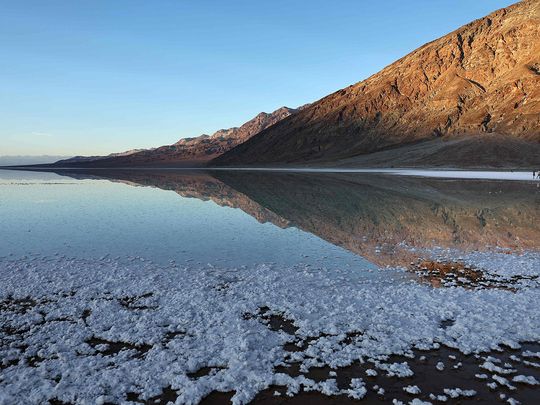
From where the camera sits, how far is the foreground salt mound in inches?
250

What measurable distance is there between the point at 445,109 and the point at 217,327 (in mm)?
133134

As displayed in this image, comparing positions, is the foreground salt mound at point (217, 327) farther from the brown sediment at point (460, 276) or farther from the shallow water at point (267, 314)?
the brown sediment at point (460, 276)

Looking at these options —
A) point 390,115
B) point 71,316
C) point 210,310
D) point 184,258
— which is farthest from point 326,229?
point 390,115

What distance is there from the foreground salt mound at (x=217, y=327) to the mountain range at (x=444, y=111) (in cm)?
9110

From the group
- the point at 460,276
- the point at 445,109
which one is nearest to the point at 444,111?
the point at 445,109

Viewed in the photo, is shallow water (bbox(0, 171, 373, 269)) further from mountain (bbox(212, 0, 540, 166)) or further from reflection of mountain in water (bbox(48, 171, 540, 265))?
mountain (bbox(212, 0, 540, 166))

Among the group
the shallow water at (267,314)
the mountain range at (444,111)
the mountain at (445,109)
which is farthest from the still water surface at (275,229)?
the mountain at (445,109)

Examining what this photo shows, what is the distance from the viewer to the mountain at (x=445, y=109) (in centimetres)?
10256

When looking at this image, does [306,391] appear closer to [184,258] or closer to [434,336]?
[434,336]

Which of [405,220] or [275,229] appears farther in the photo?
[405,220]

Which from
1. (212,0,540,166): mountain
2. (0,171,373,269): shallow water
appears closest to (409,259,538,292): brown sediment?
(0,171,373,269): shallow water

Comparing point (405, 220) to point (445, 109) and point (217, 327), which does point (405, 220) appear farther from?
point (445, 109)

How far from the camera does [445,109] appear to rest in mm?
125438

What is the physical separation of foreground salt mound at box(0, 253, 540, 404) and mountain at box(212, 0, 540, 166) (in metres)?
93.6
